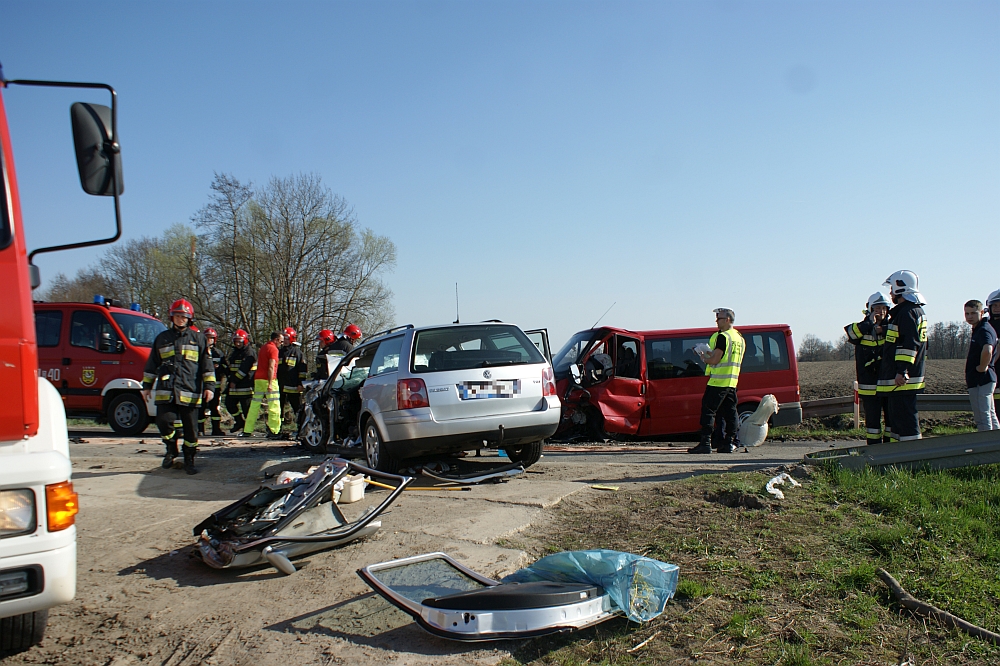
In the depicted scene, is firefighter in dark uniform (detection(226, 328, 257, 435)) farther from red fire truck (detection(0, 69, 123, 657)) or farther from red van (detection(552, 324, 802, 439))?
red fire truck (detection(0, 69, 123, 657))

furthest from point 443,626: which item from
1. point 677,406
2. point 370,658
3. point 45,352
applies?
point 45,352

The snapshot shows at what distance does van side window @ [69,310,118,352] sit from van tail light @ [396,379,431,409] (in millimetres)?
8258

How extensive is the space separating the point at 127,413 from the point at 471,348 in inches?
342

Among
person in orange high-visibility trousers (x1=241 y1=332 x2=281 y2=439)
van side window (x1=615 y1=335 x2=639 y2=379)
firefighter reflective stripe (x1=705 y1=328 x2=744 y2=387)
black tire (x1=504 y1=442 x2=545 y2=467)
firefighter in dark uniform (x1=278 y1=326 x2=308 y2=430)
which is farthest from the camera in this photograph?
firefighter in dark uniform (x1=278 y1=326 x2=308 y2=430)

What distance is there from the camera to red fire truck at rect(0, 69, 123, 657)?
8.43 ft

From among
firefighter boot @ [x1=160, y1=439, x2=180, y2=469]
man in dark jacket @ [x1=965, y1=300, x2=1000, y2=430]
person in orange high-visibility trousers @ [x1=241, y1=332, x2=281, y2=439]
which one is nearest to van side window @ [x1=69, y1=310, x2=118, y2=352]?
person in orange high-visibility trousers @ [x1=241, y1=332, x2=281, y2=439]

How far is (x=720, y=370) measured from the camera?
9.61 metres

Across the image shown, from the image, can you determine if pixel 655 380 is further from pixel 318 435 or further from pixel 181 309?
pixel 181 309

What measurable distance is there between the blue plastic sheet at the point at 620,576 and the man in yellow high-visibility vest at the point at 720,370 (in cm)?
637

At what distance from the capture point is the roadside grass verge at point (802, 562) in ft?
9.73

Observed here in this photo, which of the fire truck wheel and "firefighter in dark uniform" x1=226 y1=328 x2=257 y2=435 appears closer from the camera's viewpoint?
the fire truck wheel

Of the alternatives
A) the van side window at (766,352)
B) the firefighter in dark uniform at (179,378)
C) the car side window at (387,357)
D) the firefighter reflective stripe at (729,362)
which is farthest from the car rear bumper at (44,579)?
the van side window at (766,352)

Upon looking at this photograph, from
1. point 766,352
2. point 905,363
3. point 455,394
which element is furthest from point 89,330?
point 905,363

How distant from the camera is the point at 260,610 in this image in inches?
139
